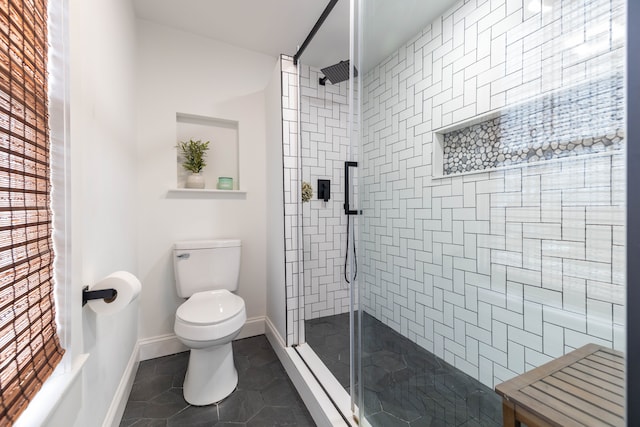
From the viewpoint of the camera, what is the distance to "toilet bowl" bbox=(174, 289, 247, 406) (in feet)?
4.57

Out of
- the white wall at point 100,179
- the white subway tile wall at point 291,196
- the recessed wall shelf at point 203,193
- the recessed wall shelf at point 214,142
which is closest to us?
the white wall at point 100,179

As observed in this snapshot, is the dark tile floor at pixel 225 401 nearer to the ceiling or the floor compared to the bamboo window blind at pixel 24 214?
nearer to the floor

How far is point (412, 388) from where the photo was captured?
4.30ft

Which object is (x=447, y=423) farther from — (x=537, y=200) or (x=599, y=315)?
(x=537, y=200)

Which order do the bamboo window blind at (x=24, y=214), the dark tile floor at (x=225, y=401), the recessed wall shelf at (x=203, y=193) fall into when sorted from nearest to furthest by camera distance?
the bamboo window blind at (x=24, y=214) → the dark tile floor at (x=225, y=401) → the recessed wall shelf at (x=203, y=193)

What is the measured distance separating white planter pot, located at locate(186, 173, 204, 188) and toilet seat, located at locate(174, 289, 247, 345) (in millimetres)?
850

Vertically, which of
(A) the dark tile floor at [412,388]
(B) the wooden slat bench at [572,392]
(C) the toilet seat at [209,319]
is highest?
(B) the wooden slat bench at [572,392]

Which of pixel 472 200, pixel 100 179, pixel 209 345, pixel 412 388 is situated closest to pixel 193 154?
pixel 100 179

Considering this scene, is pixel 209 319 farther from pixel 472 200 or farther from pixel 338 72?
pixel 338 72

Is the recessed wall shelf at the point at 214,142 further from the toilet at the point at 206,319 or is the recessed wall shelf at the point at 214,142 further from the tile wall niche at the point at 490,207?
the tile wall niche at the point at 490,207

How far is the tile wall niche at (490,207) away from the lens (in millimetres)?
769

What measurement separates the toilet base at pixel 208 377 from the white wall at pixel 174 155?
0.63 meters

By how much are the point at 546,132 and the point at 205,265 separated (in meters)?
2.05

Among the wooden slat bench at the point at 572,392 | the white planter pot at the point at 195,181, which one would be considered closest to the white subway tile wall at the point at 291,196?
the white planter pot at the point at 195,181
